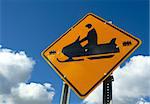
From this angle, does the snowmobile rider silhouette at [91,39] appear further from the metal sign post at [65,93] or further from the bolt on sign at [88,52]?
the metal sign post at [65,93]

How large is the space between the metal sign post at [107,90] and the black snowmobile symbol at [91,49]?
1.14 ft

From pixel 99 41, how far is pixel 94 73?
0.57 m

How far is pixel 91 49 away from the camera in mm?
4562

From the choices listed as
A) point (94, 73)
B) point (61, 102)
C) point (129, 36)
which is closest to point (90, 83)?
point (94, 73)

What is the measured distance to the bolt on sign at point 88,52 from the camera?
14.0 feet

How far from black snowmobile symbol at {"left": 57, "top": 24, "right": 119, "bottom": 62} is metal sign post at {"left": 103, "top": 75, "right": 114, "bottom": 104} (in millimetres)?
348

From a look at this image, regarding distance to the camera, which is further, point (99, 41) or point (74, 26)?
point (74, 26)

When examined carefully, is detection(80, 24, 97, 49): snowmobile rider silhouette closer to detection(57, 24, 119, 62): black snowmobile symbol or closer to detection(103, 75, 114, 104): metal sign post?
detection(57, 24, 119, 62): black snowmobile symbol

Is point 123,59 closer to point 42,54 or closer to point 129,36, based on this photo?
point 129,36

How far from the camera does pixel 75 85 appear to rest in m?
4.33

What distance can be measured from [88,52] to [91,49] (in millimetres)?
66

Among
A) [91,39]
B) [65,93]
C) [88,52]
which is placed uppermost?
[91,39]

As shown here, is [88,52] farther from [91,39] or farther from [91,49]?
[91,39]

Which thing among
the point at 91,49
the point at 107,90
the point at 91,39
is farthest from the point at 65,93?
the point at 91,39
